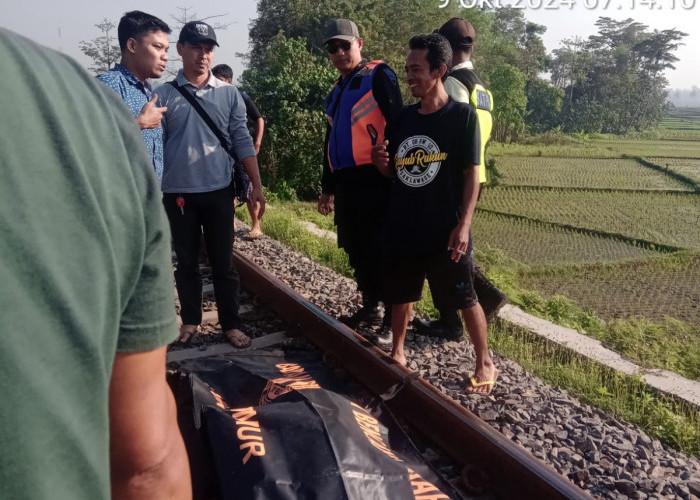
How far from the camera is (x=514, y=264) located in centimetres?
1141

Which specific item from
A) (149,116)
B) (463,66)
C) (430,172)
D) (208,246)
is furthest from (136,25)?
(463,66)

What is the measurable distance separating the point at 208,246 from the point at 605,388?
2.73 meters

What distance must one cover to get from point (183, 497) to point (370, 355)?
245 cm

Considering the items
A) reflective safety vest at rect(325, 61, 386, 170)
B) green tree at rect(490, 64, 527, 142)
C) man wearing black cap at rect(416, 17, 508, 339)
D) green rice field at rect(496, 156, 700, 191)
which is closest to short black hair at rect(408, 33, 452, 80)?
man wearing black cap at rect(416, 17, 508, 339)

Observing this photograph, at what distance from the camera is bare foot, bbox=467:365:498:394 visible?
3312 mm

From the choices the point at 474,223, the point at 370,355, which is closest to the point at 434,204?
the point at 370,355

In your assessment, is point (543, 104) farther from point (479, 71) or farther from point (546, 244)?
point (546, 244)

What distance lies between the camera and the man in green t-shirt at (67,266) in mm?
587

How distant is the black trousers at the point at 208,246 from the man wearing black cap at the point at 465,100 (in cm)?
137

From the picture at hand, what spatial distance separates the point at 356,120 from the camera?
13.3ft

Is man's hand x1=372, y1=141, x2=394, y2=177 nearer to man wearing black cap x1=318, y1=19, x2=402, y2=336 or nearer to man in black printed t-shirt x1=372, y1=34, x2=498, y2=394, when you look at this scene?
man in black printed t-shirt x1=372, y1=34, x2=498, y2=394

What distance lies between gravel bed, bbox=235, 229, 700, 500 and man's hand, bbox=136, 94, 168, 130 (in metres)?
2.14

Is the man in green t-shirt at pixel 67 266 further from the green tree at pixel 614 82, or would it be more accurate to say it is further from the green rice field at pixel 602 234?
the green tree at pixel 614 82

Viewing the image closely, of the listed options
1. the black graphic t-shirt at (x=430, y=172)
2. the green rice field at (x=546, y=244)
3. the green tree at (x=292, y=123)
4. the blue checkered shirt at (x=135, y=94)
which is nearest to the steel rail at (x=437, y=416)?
the black graphic t-shirt at (x=430, y=172)
